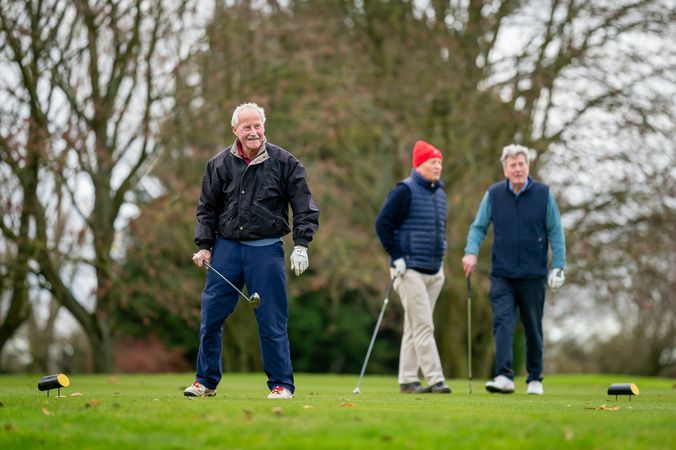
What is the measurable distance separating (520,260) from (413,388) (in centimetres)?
169

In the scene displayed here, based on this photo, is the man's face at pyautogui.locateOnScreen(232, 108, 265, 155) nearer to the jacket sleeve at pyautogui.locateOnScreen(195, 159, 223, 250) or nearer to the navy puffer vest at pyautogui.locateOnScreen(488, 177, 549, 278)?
the jacket sleeve at pyautogui.locateOnScreen(195, 159, 223, 250)

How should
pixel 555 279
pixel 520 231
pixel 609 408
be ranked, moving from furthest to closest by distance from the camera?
pixel 520 231
pixel 555 279
pixel 609 408

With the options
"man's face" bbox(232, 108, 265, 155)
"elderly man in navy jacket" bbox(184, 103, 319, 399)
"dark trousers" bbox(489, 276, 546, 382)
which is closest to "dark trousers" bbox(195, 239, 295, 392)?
"elderly man in navy jacket" bbox(184, 103, 319, 399)

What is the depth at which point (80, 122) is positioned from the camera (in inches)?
826

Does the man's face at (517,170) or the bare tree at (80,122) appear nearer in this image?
the man's face at (517,170)

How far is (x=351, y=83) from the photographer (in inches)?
920

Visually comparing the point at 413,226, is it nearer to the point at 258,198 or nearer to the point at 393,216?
the point at 393,216

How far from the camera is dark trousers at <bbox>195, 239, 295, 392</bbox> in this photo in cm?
857

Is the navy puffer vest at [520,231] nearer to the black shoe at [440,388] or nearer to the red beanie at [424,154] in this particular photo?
the red beanie at [424,154]

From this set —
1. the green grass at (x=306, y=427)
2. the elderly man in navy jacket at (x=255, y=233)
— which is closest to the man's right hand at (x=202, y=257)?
the elderly man in navy jacket at (x=255, y=233)

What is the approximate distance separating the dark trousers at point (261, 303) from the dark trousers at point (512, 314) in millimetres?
3060

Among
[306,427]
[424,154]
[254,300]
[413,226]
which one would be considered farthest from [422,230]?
[306,427]

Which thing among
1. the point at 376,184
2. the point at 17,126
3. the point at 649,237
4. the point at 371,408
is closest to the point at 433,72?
the point at 376,184

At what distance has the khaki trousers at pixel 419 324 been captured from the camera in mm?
11234
